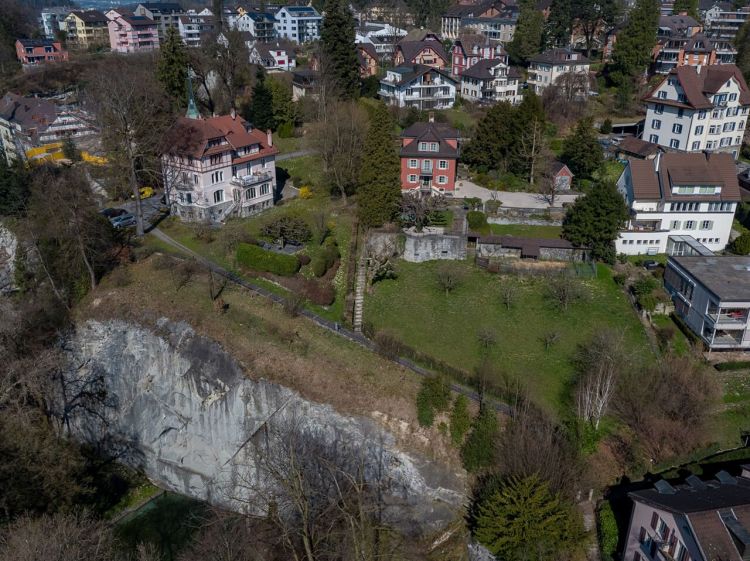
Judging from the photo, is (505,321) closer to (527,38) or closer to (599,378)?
(599,378)

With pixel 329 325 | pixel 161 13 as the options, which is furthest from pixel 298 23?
pixel 329 325

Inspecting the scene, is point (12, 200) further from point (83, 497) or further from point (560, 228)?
point (560, 228)

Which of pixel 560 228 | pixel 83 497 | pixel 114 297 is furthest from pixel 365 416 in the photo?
pixel 560 228

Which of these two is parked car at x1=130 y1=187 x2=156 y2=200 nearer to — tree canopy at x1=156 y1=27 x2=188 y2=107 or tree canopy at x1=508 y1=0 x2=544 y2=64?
tree canopy at x1=156 y1=27 x2=188 y2=107

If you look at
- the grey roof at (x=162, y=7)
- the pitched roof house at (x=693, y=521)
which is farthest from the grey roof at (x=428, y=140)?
the grey roof at (x=162, y=7)

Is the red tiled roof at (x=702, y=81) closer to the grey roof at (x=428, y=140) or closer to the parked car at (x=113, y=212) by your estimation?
the grey roof at (x=428, y=140)

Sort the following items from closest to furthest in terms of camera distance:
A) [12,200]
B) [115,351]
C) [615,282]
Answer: [115,351]
[615,282]
[12,200]

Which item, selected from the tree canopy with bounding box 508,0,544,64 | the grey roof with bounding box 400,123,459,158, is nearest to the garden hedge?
the grey roof with bounding box 400,123,459,158
